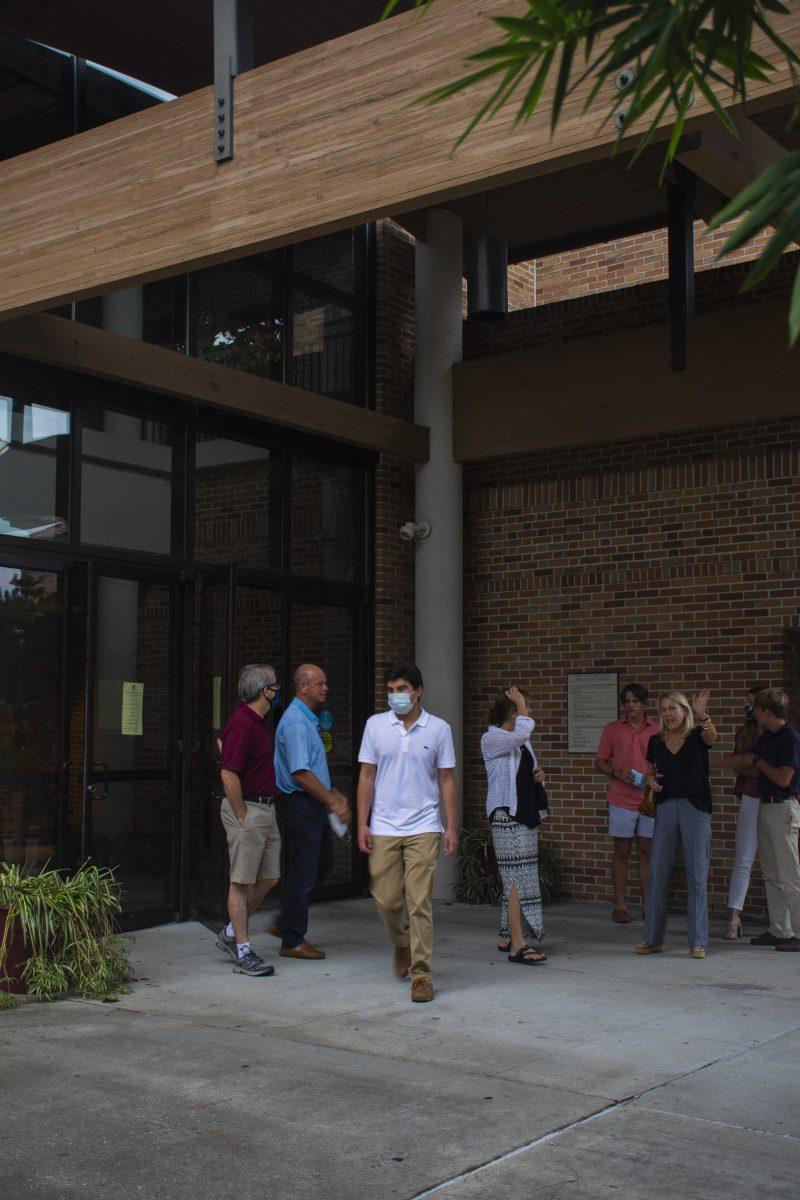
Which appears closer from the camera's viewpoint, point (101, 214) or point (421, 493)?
point (101, 214)

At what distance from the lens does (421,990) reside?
668cm

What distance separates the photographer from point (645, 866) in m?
9.53

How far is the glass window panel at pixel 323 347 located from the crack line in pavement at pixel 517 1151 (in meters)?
7.03

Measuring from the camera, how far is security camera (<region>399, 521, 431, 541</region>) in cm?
1105

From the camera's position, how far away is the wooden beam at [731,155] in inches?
232

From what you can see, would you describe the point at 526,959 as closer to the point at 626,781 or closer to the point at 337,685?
the point at 626,781

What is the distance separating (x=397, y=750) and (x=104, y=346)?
3.50 meters

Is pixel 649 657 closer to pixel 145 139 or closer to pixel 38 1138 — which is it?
pixel 145 139

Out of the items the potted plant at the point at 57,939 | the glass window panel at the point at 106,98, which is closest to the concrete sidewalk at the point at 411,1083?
the potted plant at the point at 57,939

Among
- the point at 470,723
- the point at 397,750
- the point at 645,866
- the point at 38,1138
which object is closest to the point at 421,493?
Result: the point at 470,723

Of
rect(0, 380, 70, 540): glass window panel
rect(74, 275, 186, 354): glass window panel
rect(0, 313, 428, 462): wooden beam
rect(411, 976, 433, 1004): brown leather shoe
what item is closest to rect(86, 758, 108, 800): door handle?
rect(0, 380, 70, 540): glass window panel

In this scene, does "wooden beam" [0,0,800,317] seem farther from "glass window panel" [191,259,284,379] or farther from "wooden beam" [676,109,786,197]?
"glass window panel" [191,259,284,379]

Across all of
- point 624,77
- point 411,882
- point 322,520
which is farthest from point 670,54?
point 322,520

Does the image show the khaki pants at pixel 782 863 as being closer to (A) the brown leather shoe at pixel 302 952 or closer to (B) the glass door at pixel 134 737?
(A) the brown leather shoe at pixel 302 952
